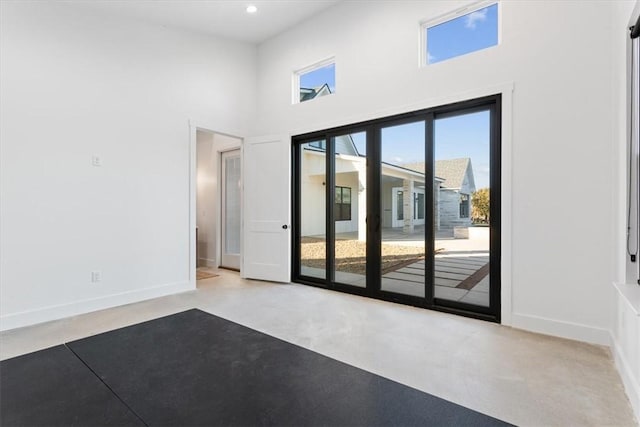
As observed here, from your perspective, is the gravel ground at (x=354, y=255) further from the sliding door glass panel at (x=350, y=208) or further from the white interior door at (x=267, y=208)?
the white interior door at (x=267, y=208)

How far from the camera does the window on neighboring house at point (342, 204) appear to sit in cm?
451

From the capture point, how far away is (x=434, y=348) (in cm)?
263

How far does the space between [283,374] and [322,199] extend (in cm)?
391

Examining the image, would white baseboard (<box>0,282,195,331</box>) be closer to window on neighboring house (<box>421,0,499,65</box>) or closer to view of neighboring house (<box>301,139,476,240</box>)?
view of neighboring house (<box>301,139,476,240</box>)

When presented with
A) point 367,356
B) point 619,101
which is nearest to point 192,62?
point 367,356

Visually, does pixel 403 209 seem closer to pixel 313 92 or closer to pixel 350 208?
pixel 350 208

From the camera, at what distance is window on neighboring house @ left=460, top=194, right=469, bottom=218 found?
11.5 ft

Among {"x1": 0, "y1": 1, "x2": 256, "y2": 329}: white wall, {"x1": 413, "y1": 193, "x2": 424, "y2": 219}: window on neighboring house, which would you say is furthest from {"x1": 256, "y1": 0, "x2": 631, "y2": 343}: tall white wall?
{"x1": 0, "y1": 1, "x2": 256, "y2": 329}: white wall

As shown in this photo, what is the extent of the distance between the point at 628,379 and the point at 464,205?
1.91 meters

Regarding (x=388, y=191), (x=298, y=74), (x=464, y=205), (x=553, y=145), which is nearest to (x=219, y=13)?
(x=298, y=74)

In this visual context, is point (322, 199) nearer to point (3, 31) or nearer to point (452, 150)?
point (452, 150)

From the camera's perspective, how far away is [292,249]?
5.11m

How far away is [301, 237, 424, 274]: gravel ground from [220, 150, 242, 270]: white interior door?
6.20 feet

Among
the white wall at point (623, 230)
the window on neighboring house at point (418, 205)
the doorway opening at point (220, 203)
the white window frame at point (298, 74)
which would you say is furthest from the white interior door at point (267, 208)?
the white wall at point (623, 230)
